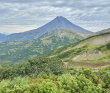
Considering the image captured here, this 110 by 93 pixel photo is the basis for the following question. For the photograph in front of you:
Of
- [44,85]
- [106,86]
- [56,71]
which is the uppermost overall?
[44,85]

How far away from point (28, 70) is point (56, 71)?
24.3 metres

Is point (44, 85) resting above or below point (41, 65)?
above

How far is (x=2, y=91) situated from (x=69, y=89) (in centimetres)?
1928

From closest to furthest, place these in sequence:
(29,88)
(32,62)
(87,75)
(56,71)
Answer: (29,88), (87,75), (56,71), (32,62)

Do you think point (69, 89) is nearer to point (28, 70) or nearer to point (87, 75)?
point (87, 75)

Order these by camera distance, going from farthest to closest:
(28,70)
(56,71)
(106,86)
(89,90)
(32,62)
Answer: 1. (32,62)
2. (28,70)
3. (56,71)
4. (106,86)
5. (89,90)

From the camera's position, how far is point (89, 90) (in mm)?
28031

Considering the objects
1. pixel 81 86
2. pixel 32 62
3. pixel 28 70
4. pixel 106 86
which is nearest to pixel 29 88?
pixel 81 86

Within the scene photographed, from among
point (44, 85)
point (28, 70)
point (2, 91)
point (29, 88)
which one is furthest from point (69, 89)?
point (28, 70)

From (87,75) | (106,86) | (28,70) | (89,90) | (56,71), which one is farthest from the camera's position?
(28,70)

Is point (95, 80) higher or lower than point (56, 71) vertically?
higher

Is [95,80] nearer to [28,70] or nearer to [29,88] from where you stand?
[29,88]

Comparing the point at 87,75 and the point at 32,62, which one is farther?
the point at 32,62

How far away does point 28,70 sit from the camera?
88.5m
